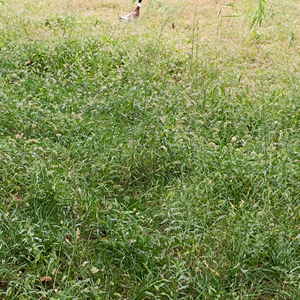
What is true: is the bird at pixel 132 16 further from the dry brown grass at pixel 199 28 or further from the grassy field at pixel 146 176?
the grassy field at pixel 146 176

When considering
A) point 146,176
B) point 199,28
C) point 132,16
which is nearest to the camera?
point 146,176

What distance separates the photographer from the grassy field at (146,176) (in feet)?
8.18

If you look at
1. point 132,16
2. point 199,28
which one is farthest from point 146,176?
point 132,16

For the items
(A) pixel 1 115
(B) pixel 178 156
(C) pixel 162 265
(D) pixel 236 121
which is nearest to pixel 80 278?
(C) pixel 162 265

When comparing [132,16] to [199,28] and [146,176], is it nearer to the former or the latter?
[199,28]

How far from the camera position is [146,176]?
3387mm

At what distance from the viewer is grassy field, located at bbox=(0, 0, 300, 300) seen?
8.18 ft

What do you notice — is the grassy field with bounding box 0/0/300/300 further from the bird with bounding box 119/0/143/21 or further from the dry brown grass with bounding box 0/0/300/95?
the bird with bounding box 119/0/143/21

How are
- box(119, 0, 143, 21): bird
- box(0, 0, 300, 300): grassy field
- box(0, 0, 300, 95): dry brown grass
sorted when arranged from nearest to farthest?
box(0, 0, 300, 300): grassy field → box(0, 0, 300, 95): dry brown grass → box(119, 0, 143, 21): bird

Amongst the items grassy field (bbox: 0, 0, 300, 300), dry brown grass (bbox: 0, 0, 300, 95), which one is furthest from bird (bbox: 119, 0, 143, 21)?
grassy field (bbox: 0, 0, 300, 300)

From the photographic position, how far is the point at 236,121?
13.8 feet

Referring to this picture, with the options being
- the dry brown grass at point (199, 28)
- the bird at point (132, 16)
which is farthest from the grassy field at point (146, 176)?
the bird at point (132, 16)

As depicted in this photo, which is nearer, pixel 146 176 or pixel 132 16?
pixel 146 176

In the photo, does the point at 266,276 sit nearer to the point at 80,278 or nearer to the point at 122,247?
the point at 122,247
